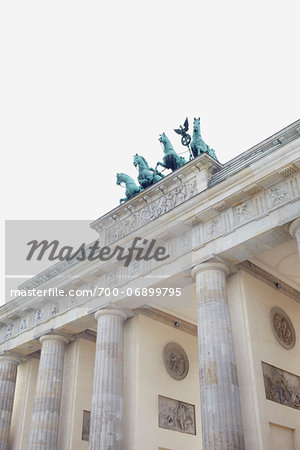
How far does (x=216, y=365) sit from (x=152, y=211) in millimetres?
6987

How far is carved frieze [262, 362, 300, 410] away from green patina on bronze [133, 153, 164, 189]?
910 centimetres

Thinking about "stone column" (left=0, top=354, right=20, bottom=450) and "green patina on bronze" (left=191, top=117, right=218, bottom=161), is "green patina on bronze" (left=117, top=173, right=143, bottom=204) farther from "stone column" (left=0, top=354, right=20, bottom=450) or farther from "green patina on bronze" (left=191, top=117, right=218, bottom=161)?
"stone column" (left=0, top=354, right=20, bottom=450)

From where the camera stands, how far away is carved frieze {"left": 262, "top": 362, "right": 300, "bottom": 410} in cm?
1460

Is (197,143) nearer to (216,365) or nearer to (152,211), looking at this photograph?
(152,211)

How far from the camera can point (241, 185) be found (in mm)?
15055

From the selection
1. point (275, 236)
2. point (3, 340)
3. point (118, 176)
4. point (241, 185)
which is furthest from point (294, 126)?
point (3, 340)

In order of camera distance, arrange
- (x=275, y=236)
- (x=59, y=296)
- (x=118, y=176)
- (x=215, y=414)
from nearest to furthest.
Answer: (x=215, y=414) < (x=275, y=236) < (x=59, y=296) < (x=118, y=176)

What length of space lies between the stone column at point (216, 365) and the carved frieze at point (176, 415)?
16.1 ft

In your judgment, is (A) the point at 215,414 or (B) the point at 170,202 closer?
(A) the point at 215,414

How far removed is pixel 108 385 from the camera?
55.4 ft

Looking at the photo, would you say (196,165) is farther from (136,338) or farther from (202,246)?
(136,338)

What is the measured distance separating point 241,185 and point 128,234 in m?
4.87

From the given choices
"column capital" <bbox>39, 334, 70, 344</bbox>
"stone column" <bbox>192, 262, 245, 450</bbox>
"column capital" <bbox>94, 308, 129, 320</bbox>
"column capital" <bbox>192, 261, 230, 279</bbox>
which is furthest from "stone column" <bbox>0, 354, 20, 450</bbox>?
"column capital" <bbox>192, 261, 230, 279</bbox>

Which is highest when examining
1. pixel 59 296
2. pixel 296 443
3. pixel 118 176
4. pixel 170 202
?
pixel 118 176
